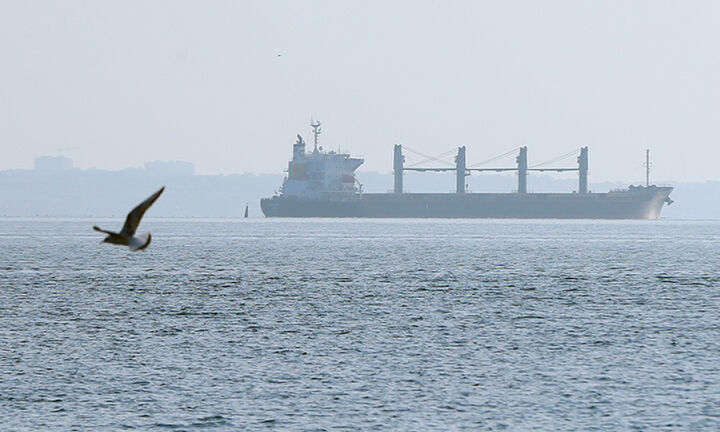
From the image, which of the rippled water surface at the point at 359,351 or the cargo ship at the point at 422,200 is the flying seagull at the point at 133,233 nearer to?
the rippled water surface at the point at 359,351

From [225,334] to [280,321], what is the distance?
3.99 metres

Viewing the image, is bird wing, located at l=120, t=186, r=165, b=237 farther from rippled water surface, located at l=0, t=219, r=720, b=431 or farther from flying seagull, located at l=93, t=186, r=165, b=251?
rippled water surface, located at l=0, t=219, r=720, b=431

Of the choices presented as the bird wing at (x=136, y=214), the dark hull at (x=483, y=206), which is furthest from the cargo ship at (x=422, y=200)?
the bird wing at (x=136, y=214)

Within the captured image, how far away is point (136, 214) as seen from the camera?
34.7ft

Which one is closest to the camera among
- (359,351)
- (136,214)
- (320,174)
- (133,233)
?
(136,214)

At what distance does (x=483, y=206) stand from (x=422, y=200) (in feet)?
32.5

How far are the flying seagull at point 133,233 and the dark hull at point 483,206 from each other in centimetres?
17509

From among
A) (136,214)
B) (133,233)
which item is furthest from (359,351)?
(136,214)

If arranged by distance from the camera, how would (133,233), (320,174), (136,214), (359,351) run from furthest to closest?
(320,174)
(359,351)
(133,233)
(136,214)

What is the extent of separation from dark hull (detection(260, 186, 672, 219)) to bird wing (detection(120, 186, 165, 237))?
6893 inches

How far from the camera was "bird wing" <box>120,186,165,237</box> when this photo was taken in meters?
10.5

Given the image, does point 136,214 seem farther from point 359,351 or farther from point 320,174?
point 320,174

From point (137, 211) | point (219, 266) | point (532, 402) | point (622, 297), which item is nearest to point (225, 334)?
point (532, 402)

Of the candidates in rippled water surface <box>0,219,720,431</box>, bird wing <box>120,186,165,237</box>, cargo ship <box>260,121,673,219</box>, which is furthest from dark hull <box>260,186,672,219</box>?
bird wing <box>120,186,165,237</box>
